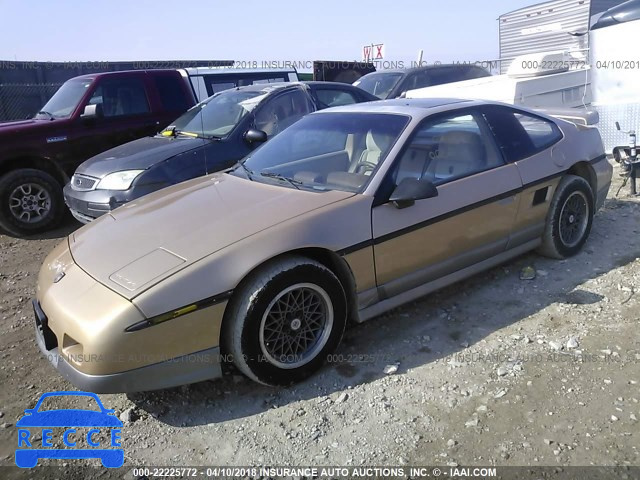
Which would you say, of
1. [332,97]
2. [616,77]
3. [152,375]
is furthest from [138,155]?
[616,77]

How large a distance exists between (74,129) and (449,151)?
510 centimetres

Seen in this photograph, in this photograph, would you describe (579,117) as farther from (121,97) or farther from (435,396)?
(121,97)

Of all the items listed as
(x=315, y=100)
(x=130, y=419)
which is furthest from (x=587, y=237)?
(x=130, y=419)

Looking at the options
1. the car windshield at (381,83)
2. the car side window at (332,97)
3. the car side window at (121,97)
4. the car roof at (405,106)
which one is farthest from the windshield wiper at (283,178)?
the car windshield at (381,83)

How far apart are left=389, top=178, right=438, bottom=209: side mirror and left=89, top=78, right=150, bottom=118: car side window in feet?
17.0

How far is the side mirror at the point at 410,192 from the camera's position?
3.23 meters

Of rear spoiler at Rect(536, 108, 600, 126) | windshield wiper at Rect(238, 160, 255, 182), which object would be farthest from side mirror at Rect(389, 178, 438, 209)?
rear spoiler at Rect(536, 108, 600, 126)

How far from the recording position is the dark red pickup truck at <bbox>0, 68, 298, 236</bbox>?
6.48 m

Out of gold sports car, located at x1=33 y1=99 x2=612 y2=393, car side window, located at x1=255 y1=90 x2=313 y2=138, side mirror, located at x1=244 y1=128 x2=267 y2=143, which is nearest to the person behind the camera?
gold sports car, located at x1=33 y1=99 x2=612 y2=393

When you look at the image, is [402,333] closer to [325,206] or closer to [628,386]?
[325,206]

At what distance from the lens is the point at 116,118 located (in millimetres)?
7156

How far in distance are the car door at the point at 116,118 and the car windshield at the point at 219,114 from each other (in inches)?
36.6

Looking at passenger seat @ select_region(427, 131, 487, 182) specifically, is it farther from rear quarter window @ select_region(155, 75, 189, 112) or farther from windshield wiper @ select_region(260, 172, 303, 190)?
rear quarter window @ select_region(155, 75, 189, 112)

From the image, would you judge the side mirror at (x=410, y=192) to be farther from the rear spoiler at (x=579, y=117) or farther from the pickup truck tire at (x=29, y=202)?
the pickup truck tire at (x=29, y=202)
